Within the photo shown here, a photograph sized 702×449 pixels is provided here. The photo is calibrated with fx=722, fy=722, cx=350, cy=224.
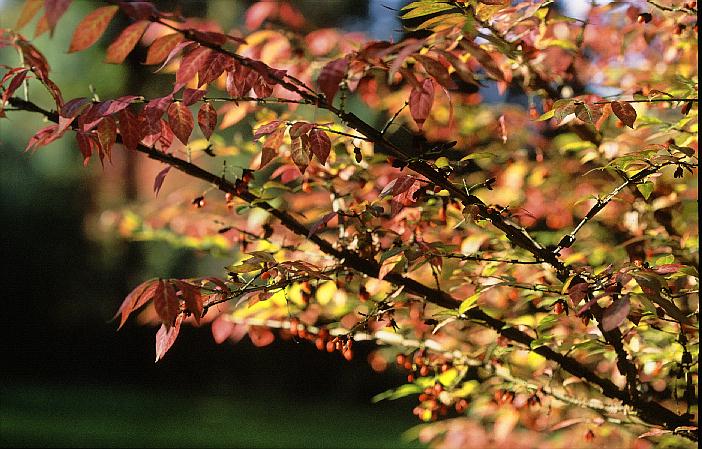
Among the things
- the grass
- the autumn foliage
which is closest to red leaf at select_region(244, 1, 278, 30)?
the autumn foliage

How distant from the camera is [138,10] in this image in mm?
→ 896

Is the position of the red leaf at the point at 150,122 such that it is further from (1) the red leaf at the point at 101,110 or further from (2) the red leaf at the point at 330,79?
(2) the red leaf at the point at 330,79

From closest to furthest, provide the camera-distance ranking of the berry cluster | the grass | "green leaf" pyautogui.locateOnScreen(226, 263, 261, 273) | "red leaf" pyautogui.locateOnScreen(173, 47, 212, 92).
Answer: "red leaf" pyautogui.locateOnScreen(173, 47, 212, 92), "green leaf" pyautogui.locateOnScreen(226, 263, 261, 273), the berry cluster, the grass

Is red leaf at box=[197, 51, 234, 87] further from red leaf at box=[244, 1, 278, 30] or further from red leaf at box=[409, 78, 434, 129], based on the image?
red leaf at box=[244, 1, 278, 30]

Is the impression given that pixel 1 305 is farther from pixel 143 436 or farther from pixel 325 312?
pixel 325 312

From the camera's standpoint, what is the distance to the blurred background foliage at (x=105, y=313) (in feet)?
31.3

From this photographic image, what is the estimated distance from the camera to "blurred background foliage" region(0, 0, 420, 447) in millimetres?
9547

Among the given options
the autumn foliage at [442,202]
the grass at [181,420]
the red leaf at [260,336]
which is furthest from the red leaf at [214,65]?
the grass at [181,420]

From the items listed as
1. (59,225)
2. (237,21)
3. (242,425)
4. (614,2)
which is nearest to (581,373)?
(614,2)

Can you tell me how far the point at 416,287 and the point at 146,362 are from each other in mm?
10247

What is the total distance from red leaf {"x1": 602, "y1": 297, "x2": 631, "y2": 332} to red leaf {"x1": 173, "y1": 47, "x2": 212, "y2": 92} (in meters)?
0.69

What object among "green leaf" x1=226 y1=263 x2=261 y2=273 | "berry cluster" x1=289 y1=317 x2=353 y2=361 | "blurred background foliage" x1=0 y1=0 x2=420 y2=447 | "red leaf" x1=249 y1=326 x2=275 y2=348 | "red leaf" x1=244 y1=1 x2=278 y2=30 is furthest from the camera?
"blurred background foliage" x1=0 y1=0 x2=420 y2=447

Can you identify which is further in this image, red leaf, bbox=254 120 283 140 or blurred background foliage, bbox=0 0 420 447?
blurred background foliage, bbox=0 0 420 447

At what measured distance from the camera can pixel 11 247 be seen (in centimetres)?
1088
